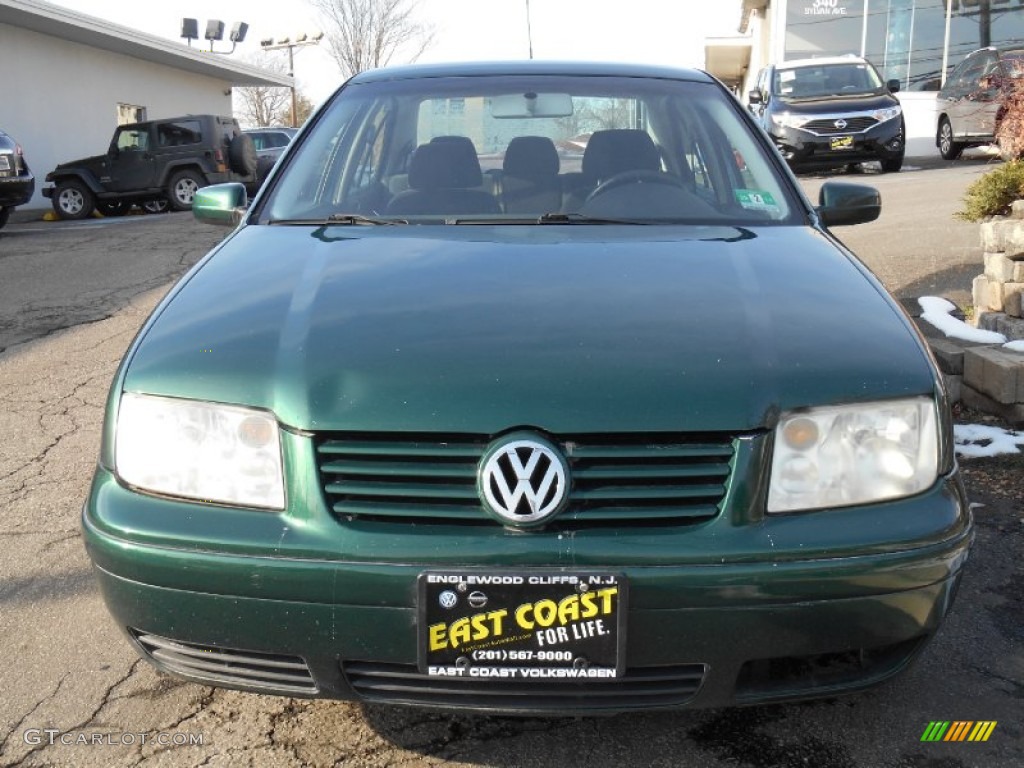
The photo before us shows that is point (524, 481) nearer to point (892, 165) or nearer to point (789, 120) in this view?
point (789, 120)

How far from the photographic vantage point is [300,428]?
192 centimetres

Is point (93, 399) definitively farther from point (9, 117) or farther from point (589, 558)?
point (9, 117)

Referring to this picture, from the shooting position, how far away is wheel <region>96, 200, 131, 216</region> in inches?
693

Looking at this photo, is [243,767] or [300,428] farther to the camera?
[243,767]

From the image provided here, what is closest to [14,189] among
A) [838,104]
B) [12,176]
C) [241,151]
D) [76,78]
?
[12,176]

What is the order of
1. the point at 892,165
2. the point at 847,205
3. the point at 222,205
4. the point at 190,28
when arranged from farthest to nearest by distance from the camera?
1. the point at 190,28
2. the point at 892,165
3. the point at 222,205
4. the point at 847,205

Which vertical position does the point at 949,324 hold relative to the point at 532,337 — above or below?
below

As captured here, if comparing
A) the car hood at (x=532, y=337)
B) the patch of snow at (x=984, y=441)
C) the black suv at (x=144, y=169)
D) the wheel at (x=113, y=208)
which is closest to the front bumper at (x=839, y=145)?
the black suv at (x=144, y=169)

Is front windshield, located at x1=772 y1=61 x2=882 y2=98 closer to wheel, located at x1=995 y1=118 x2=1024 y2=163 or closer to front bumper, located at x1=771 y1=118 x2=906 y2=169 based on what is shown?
front bumper, located at x1=771 y1=118 x2=906 y2=169

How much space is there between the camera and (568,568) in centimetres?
181

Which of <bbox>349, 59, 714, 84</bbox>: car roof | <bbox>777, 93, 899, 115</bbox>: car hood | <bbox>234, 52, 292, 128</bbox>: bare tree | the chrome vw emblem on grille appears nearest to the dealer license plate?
the chrome vw emblem on grille

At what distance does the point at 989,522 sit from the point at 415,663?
2.35 meters

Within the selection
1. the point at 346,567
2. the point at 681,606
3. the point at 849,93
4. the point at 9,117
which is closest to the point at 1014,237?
the point at 681,606

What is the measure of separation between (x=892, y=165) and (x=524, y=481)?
1516 centimetres
